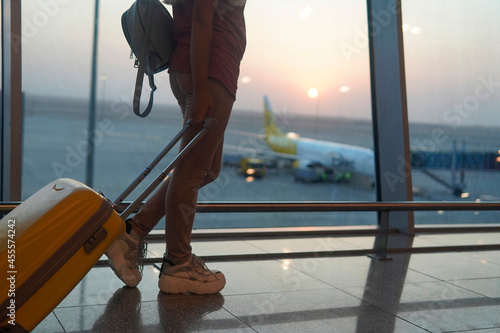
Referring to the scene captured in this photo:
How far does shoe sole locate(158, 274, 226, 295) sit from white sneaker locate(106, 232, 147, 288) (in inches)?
4.4

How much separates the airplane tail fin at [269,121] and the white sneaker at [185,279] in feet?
7.15

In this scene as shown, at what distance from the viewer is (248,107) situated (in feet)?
13.8

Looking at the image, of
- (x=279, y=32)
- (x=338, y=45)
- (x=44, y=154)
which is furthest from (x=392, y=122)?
(x=44, y=154)

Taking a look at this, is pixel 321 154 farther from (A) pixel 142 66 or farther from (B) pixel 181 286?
(A) pixel 142 66

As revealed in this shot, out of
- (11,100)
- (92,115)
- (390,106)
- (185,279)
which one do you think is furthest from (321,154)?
(185,279)

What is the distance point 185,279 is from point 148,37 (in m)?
0.98

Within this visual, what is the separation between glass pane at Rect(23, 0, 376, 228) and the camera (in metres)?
3.46

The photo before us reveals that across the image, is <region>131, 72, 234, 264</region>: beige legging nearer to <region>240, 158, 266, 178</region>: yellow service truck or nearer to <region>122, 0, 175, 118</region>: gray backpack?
<region>122, 0, 175, 118</region>: gray backpack

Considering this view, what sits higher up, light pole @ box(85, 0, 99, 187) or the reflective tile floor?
light pole @ box(85, 0, 99, 187)

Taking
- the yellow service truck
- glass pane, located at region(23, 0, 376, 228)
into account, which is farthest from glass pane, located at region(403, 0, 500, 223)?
the yellow service truck

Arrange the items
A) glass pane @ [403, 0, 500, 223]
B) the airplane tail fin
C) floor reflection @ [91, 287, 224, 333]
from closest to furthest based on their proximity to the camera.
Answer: floor reflection @ [91, 287, 224, 333], the airplane tail fin, glass pane @ [403, 0, 500, 223]

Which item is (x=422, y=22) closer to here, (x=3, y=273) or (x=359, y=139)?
(x=359, y=139)

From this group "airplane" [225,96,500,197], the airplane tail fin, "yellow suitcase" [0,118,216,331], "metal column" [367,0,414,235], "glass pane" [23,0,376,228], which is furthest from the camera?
"airplane" [225,96,500,197]

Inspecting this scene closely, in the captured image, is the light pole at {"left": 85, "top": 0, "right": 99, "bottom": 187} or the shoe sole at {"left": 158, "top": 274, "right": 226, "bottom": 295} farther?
the light pole at {"left": 85, "top": 0, "right": 99, "bottom": 187}
